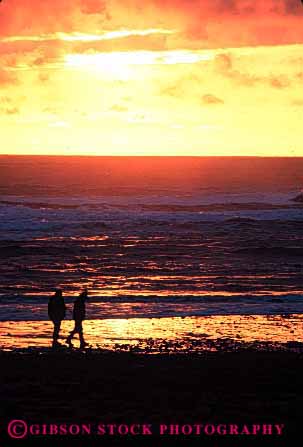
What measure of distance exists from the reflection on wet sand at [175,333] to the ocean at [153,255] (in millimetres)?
172

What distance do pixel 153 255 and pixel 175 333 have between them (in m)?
21.6

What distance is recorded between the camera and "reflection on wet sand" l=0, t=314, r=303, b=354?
18453mm

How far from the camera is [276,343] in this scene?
61.7 feet

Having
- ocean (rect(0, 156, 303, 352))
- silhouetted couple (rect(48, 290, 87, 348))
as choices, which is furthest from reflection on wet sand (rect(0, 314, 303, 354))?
silhouetted couple (rect(48, 290, 87, 348))

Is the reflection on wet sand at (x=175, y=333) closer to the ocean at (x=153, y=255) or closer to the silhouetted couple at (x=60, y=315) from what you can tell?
the ocean at (x=153, y=255)

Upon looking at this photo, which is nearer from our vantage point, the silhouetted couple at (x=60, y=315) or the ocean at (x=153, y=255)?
the silhouetted couple at (x=60, y=315)

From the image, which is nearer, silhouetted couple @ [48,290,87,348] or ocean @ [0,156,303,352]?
silhouetted couple @ [48,290,87,348]

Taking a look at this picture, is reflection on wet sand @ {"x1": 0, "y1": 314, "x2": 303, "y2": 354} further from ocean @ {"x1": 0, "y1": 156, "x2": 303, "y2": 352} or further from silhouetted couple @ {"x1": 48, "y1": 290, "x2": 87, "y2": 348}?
silhouetted couple @ {"x1": 48, "y1": 290, "x2": 87, "y2": 348}

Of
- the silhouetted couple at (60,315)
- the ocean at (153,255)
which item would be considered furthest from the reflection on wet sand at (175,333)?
the silhouetted couple at (60,315)

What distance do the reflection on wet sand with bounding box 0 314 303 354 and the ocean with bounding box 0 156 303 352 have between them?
0.57ft

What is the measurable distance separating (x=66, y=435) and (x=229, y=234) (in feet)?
143

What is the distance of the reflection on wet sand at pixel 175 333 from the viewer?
18.5 meters

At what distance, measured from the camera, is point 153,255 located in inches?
1656

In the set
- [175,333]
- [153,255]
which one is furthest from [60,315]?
[153,255]
